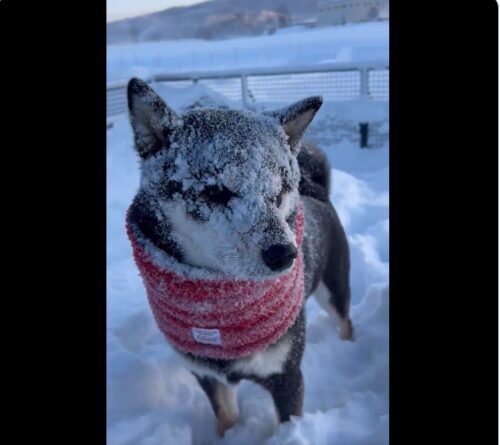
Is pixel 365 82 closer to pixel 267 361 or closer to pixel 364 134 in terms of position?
pixel 364 134

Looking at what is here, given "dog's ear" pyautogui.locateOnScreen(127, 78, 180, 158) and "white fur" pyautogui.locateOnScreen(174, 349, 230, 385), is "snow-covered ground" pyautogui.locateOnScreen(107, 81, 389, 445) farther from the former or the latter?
"dog's ear" pyautogui.locateOnScreen(127, 78, 180, 158)

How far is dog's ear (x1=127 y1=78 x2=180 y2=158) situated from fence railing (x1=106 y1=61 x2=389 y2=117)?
3.84 m

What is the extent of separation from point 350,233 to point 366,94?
3.10 m

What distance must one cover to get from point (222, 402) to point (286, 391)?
0.31m

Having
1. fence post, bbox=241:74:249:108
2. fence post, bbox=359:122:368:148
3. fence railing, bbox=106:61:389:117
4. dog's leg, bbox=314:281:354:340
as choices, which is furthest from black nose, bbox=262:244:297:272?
fence post, bbox=241:74:249:108

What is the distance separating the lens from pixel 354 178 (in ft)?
13.8

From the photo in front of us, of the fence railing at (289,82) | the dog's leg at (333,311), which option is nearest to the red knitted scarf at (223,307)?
the dog's leg at (333,311)

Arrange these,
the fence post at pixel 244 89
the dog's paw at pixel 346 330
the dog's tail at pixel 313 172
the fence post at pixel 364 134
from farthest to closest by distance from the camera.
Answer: the fence post at pixel 244 89, the fence post at pixel 364 134, the dog's paw at pixel 346 330, the dog's tail at pixel 313 172

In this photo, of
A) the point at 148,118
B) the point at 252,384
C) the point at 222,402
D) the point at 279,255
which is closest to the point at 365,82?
the point at 252,384

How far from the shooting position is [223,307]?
4.34 ft

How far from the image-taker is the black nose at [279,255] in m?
1.06

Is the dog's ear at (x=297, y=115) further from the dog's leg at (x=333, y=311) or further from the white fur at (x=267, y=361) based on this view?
the dog's leg at (x=333, y=311)

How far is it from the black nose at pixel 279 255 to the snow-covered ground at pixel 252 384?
67cm
